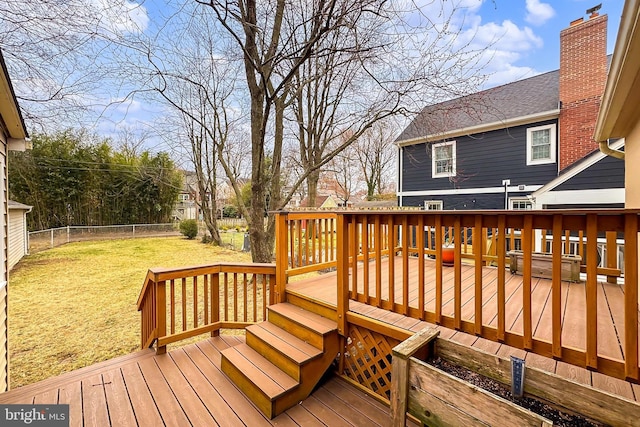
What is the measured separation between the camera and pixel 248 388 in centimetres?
245

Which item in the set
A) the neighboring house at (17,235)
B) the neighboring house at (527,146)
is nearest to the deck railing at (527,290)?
the neighboring house at (527,146)

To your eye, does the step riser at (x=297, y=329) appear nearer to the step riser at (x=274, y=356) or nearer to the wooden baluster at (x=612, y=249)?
the step riser at (x=274, y=356)

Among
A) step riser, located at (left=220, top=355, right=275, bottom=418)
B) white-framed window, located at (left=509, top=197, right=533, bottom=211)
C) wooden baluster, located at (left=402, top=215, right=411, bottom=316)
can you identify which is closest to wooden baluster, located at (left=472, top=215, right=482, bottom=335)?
wooden baluster, located at (left=402, top=215, right=411, bottom=316)

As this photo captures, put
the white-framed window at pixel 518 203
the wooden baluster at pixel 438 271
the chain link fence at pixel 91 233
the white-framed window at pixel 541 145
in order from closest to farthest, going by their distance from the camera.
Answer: the wooden baluster at pixel 438 271
the white-framed window at pixel 541 145
the white-framed window at pixel 518 203
the chain link fence at pixel 91 233

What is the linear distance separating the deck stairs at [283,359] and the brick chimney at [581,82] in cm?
863

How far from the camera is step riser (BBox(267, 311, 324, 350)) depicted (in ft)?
8.60

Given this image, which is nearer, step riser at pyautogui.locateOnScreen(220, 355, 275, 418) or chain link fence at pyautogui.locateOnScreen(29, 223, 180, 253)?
step riser at pyautogui.locateOnScreen(220, 355, 275, 418)

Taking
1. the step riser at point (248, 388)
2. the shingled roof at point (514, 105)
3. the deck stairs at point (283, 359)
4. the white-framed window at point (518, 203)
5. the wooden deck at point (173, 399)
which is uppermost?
the shingled roof at point (514, 105)

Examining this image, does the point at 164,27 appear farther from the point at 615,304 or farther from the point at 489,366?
the point at 615,304

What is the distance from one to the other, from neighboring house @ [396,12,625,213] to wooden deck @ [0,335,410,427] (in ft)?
17.2

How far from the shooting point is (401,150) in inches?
440

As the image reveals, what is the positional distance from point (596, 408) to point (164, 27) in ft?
18.3

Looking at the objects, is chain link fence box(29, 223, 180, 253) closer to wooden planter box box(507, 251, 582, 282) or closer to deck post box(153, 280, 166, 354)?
deck post box(153, 280, 166, 354)

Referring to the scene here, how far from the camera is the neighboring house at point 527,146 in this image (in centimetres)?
598
